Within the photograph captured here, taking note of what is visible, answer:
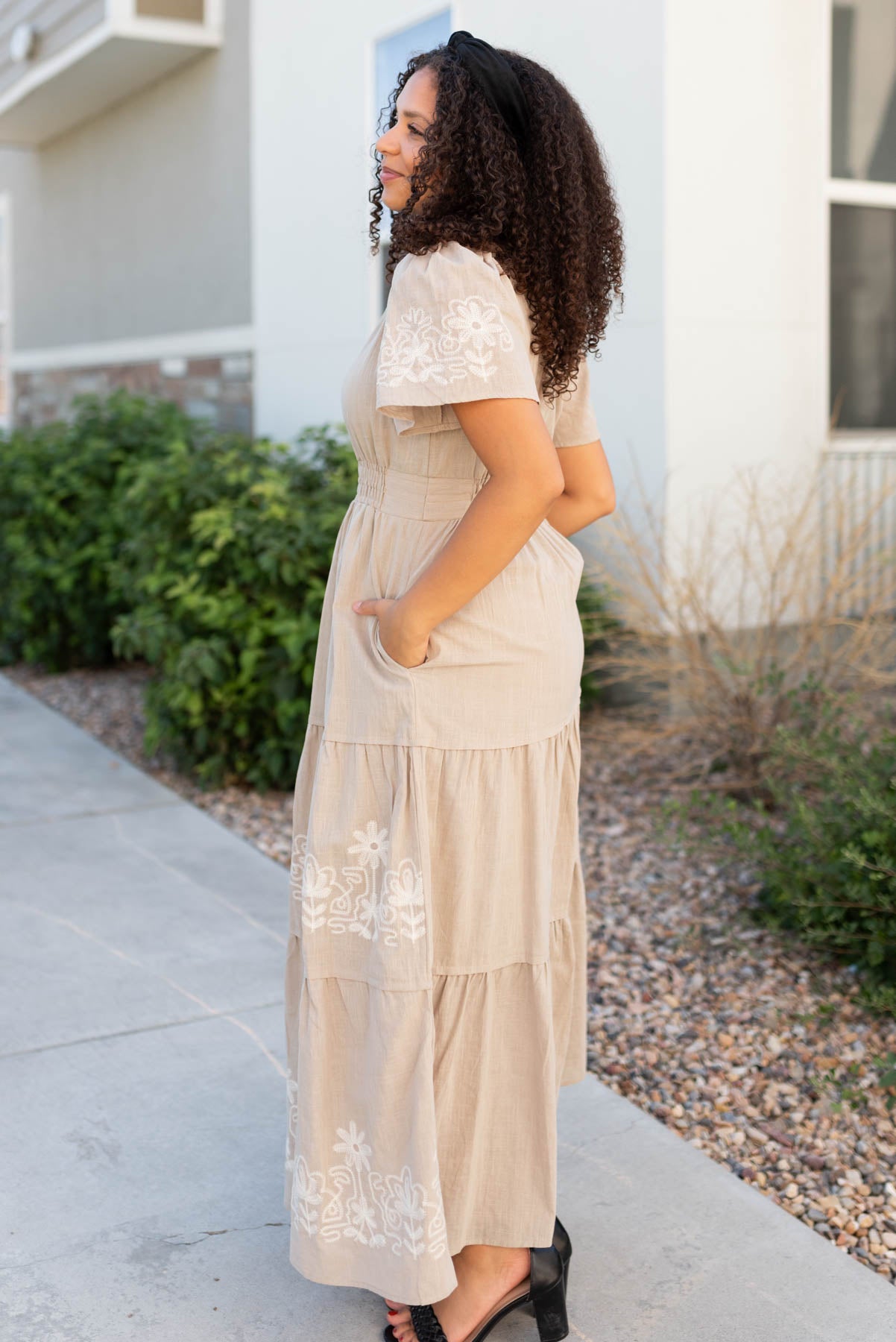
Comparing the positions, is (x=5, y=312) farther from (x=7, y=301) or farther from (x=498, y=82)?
(x=498, y=82)

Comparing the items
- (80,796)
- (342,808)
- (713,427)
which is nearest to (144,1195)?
(342,808)

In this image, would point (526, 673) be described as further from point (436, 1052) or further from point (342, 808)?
point (436, 1052)

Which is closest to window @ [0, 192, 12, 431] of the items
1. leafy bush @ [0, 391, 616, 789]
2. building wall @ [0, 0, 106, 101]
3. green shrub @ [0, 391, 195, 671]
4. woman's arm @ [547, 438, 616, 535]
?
building wall @ [0, 0, 106, 101]

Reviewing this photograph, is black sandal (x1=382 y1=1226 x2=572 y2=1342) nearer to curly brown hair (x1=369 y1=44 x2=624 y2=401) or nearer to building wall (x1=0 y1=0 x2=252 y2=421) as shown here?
curly brown hair (x1=369 y1=44 x2=624 y2=401)

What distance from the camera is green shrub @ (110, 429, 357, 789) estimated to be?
4918 millimetres

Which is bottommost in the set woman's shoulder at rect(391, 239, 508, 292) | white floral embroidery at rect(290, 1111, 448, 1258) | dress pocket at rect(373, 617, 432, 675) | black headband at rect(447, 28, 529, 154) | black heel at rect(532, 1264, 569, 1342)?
black heel at rect(532, 1264, 569, 1342)

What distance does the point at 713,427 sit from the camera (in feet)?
17.8

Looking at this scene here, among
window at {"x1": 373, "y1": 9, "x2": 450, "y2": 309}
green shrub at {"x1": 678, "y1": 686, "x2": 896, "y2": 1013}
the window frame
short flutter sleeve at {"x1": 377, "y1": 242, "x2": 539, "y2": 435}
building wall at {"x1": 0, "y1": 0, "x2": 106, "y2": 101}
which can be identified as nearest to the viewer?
short flutter sleeve at {"x1": 377, "y1": 242, "x2": 539, "y2": 435}

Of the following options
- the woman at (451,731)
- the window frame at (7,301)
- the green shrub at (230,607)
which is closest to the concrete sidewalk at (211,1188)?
the woman at (451,731)

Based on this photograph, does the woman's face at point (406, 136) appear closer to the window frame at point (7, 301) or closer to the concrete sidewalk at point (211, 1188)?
the concrete sidewalk at point (211, 1188)

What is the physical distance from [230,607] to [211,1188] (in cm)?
272

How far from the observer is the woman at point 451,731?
1.82 meters

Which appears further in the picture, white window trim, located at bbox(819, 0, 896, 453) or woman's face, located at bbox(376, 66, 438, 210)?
A: white window trim, located at bbox(819, 0, 896, 453)

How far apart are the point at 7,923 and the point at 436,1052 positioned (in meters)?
2.18
